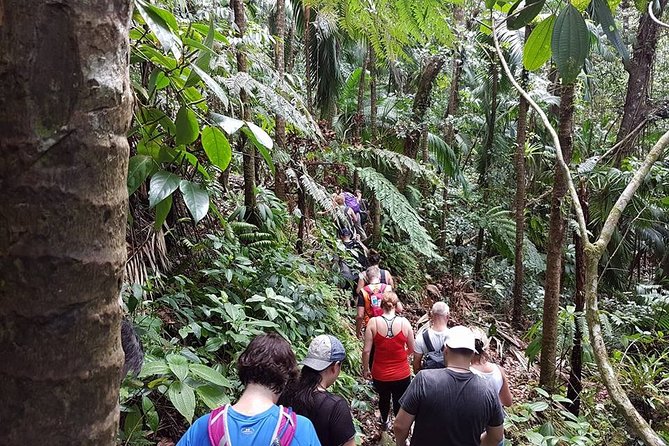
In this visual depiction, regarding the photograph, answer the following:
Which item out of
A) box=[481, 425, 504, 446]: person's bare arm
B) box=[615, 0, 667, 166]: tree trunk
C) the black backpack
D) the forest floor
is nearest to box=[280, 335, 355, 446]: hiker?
box=[481, 425, 504, 446]: person's bare arm

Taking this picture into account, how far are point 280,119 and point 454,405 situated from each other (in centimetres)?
349

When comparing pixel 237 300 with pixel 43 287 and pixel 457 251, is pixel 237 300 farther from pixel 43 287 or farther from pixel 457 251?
pixel 457 251

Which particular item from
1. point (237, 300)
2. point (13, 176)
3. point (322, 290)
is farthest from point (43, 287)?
point (322, 290)

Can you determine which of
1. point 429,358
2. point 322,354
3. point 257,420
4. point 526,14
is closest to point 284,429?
point 257,420

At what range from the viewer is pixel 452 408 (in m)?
2.72

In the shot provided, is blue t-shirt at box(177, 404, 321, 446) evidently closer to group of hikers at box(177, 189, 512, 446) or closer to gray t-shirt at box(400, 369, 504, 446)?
group of hikers at box(177, 189, 512, 446)

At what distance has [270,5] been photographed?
410 inches

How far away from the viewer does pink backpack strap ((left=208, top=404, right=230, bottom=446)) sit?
176cm

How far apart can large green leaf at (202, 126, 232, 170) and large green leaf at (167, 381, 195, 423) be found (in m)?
1.14

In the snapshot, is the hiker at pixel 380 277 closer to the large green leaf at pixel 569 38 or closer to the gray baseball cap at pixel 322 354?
the gray baseball cap at pixel 322 354

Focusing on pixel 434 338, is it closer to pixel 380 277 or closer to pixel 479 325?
pixel 380 277

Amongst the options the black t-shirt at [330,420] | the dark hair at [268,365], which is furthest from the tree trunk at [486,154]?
the dark hair at [268,365]

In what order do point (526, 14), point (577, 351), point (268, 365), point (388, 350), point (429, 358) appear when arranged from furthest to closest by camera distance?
point (577, 351) → point (388, 350) → point (429, 358) → point (268, 365) → point (526, 14)

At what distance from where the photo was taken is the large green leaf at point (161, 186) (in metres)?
1.32
